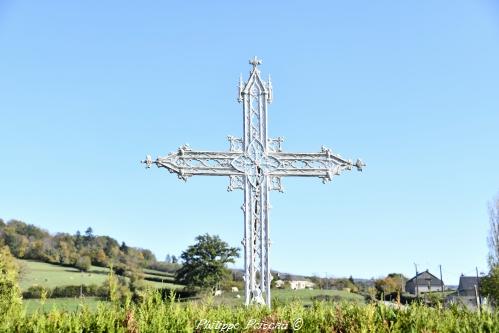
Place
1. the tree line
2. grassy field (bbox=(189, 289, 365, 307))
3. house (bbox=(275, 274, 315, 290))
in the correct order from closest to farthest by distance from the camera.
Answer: grassy field (bbox=(189, 289, 365, 307)) → house (bbox=(275, 274, 315, 290)) → the tree line

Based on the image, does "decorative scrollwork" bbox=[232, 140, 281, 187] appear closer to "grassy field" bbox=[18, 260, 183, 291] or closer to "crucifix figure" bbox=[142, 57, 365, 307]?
"crucifix figure" bbox=[142, 57, 365, 307]

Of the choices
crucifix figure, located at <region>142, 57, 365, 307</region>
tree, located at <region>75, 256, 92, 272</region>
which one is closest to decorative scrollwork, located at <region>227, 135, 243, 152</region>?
crucifix figure, located at <region>142, 57, 365, 307</region>

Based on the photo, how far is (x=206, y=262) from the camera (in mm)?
32094

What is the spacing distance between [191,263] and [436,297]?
2655 centimetres

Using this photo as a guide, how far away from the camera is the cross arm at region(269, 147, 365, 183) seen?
1411 cm

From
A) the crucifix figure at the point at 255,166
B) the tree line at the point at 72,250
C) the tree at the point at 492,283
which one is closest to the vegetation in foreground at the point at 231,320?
the crucifix figure at the point at 255,166

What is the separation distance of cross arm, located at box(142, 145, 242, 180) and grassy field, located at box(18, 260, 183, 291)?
25.0 metres

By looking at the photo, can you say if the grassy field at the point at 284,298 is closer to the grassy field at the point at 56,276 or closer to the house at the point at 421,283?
the house at the point at 421,283

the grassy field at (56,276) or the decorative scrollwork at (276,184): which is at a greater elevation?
the decorative scrollwork at (276,184)

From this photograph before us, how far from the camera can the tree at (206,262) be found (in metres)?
30.2

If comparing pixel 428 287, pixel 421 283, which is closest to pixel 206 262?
pixel 428 287

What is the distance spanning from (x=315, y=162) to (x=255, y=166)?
5.61 ft

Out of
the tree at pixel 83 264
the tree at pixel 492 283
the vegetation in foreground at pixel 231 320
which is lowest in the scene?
the vegetation in foreground at pixel 231 320

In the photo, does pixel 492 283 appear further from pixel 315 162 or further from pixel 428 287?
pixel 428 287
